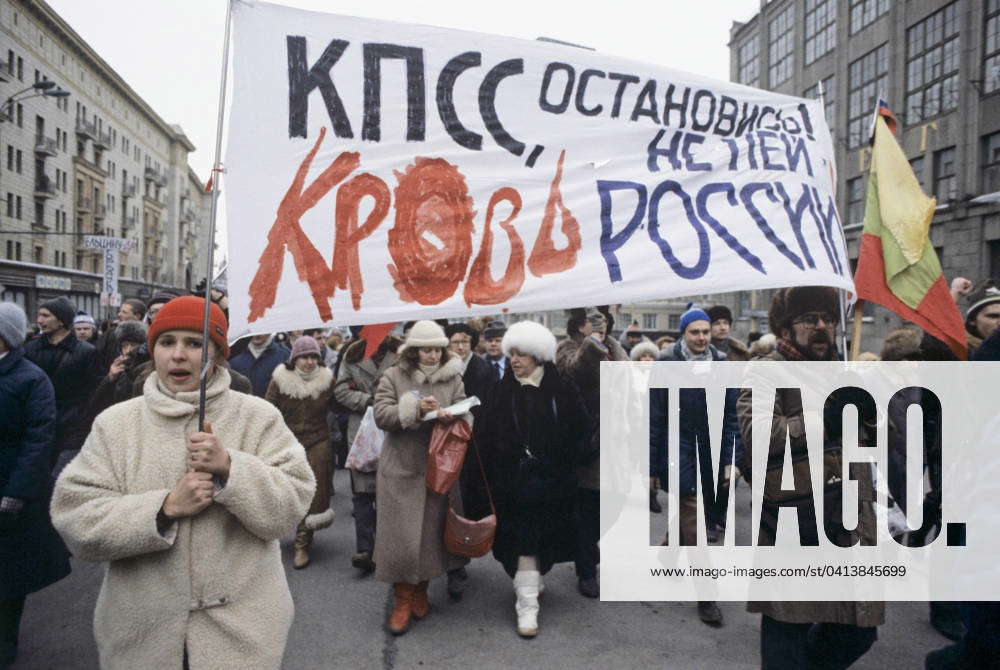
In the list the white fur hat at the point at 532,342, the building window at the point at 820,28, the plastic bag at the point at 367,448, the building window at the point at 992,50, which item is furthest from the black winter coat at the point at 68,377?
the building window at the point at 820,28

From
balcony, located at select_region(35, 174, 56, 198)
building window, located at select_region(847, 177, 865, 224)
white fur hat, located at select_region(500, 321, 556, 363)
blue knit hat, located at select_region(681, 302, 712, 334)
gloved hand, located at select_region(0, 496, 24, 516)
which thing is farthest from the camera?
balcony, located at select_region(35, 174, 56, 198)

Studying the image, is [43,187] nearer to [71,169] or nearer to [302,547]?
[71,169]

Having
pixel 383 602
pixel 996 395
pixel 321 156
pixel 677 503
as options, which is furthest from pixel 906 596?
pixel 321 156

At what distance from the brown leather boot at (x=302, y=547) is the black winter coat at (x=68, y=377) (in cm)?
170

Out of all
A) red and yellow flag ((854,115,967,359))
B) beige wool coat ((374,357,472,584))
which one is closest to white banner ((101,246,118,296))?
beige wool coat ((374,357,472,584))

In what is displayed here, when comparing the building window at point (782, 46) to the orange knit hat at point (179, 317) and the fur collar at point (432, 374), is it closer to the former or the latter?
the fur collar at point (432, 374)

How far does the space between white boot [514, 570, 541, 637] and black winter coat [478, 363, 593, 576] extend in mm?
123

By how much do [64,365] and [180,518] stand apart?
140 inches

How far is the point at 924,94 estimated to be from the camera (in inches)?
1009

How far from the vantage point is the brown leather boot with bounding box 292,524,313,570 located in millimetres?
5293

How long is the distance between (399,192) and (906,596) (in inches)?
169

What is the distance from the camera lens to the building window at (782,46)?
116ft

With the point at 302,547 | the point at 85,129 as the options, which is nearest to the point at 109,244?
the point at 302,547

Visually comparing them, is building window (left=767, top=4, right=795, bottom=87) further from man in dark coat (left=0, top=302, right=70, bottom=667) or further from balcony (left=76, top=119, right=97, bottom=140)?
balcony (left=76, top=119, right=97, bottom=140)
